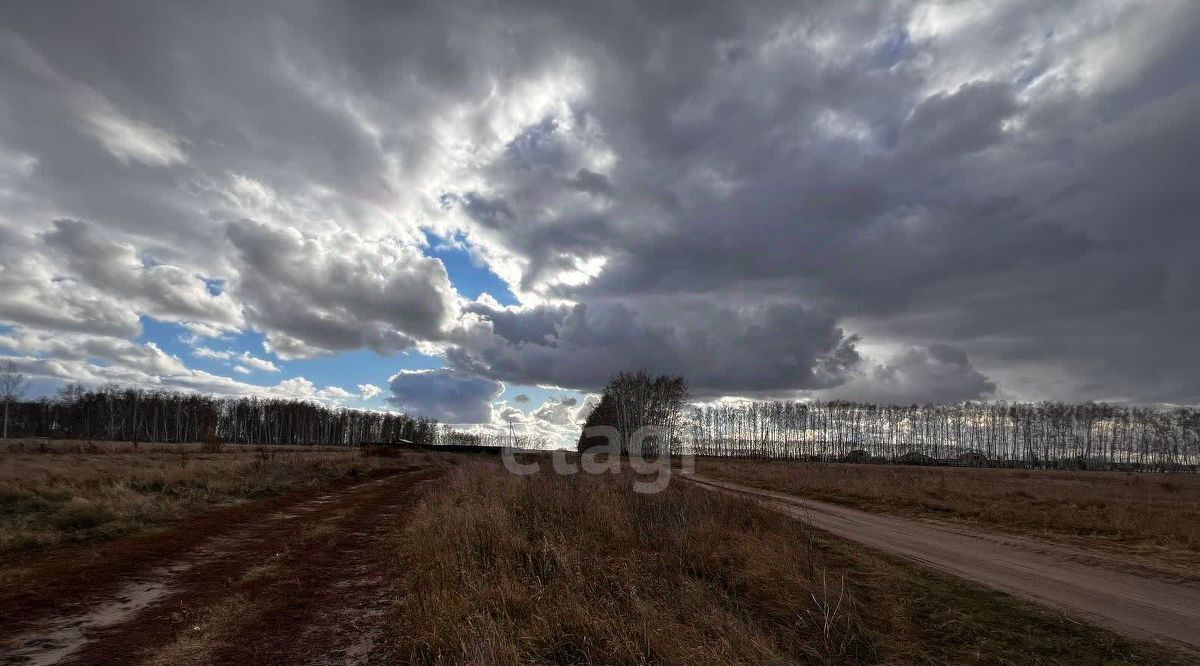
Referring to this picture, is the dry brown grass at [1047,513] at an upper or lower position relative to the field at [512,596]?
lower

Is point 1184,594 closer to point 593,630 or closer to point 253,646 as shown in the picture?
point 593,630

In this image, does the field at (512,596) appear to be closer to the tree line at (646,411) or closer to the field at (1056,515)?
the field at (1056,515)

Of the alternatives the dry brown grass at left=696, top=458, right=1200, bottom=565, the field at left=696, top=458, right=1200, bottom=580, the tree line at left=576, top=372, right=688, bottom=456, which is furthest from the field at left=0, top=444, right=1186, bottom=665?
the tree line at left=576, top=372, right=688, bottom=456

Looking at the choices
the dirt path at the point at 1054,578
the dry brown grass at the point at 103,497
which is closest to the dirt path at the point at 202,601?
the dry brown grass at the point at 103,497

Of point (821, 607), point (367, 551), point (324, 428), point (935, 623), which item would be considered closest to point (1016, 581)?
point (935, 623)

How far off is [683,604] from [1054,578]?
24.1 ft

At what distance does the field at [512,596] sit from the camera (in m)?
6.28

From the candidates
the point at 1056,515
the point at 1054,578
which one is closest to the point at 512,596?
the point at 1054,578

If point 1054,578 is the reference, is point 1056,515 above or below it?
below

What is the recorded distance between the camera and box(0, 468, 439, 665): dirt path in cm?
637

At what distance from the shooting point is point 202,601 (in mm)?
8164

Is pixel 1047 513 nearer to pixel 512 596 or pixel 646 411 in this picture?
pixel 512 596

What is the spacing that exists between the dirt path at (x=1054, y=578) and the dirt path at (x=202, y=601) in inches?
370

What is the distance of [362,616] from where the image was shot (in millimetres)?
7988
